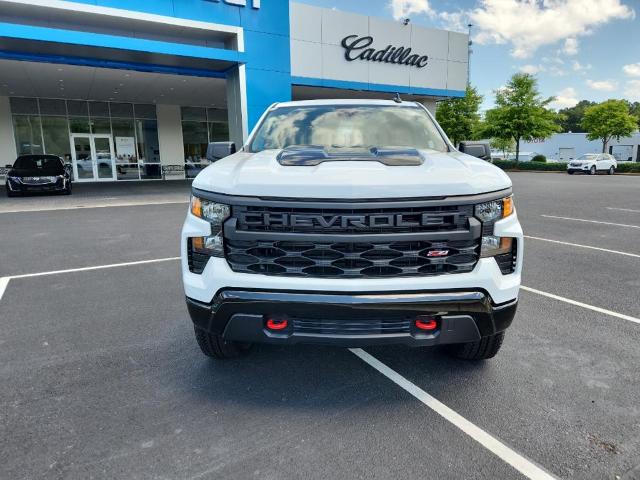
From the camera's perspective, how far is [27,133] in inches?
908

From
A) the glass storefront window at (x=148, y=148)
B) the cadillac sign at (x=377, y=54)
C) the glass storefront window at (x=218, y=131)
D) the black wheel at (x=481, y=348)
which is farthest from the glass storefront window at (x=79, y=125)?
the black wheel at (x=481, y=348)

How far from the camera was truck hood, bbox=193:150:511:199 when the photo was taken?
7.90 feet

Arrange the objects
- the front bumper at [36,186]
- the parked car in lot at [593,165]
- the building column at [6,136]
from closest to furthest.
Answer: the front bumper at [36,186] < the building column at [6,136] < the parked car in lot at [593,165]

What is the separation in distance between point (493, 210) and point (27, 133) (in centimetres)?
2695

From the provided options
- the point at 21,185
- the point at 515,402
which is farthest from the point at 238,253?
the point at 21,185

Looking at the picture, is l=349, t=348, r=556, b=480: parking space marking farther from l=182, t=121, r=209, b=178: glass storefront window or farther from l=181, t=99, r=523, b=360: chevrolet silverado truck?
l=182, t=121, r=209, b=178: glass storefront window

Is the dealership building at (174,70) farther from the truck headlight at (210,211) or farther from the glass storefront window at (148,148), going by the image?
the truck headlight at (210,211)

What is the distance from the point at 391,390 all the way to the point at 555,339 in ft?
5.53

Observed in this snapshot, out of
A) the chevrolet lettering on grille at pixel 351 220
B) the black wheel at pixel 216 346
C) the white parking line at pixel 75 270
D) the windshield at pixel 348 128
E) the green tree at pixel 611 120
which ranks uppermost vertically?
the green tree at pixel 611 120

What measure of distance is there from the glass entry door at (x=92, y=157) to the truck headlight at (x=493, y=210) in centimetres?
2675

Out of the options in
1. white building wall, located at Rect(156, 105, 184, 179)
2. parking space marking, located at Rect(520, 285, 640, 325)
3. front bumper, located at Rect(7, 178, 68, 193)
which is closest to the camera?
parking space marking, located at Rect(520, 285, 640, 325)

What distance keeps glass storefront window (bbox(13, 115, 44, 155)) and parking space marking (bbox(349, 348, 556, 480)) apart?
26.1m

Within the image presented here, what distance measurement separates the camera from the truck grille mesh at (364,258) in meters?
2.48

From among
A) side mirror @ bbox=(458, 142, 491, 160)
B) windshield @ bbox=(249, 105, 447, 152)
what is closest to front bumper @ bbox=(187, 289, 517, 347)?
windshield @ bbox=(249, 105, 447, 152)
